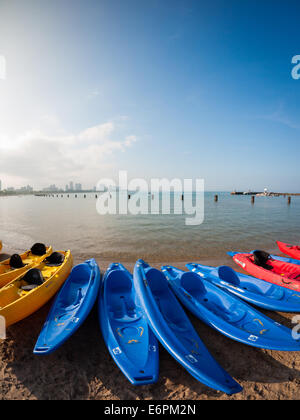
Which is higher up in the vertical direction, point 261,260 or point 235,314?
point 261,260

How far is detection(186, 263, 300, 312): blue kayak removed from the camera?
5.07m

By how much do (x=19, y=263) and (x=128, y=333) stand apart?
17.2 feet

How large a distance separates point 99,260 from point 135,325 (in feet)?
19.3

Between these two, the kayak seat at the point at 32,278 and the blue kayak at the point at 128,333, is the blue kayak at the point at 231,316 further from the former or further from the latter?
the kayak seat at the point at 32,278

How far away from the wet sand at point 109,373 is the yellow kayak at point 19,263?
237 cm

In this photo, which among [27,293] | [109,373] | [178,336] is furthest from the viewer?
[27,293]

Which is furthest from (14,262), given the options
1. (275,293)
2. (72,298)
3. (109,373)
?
(275,293)

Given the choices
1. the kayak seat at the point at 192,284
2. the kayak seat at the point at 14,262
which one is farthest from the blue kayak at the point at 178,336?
the kayak seat at the point at 14,262

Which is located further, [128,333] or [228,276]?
[228,276]

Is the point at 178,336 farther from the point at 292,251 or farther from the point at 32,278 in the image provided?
the point at 292,251

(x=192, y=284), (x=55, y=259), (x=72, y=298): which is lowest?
(x=72, y=298)

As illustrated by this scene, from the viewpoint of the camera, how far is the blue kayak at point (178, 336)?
2916mm

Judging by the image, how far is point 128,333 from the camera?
12.7ft

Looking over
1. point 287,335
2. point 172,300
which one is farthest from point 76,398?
point 287,335
